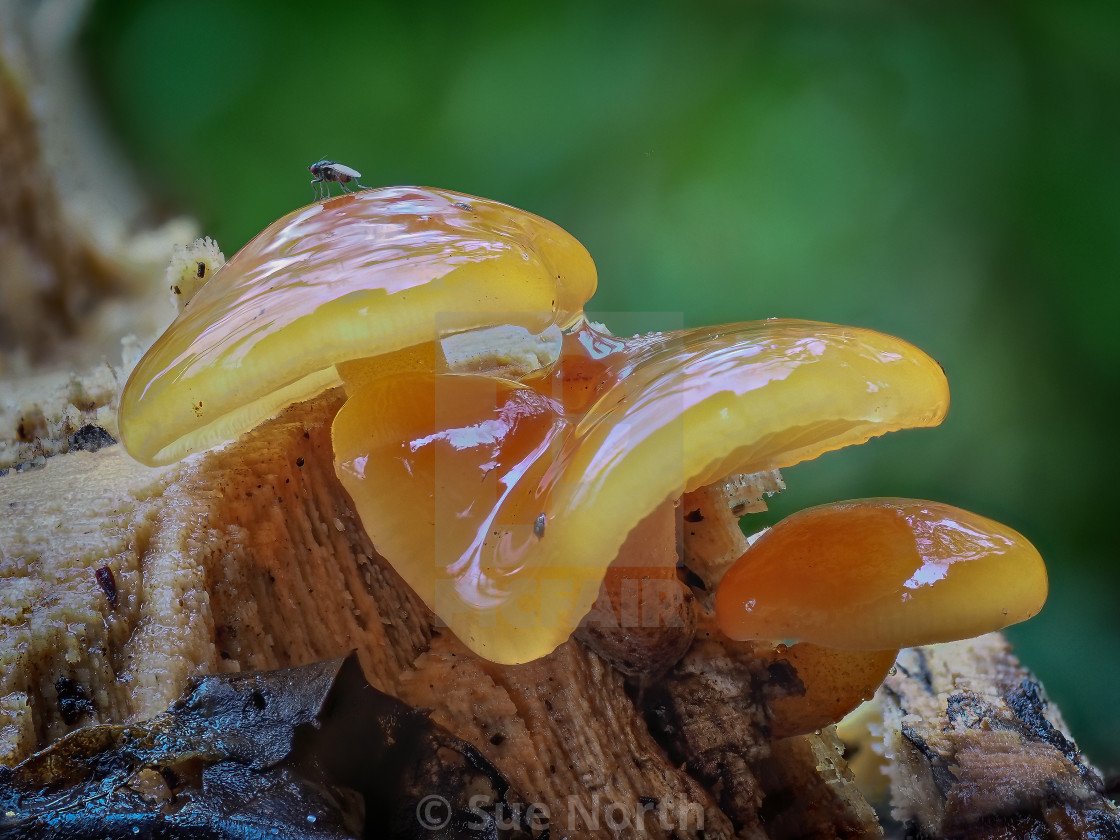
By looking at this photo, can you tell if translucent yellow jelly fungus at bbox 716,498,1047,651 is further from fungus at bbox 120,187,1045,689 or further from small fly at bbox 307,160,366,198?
small fly at bbox 307,160,366,198

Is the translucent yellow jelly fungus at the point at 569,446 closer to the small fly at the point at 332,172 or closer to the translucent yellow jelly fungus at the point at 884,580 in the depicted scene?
the translucent yellow jelly fungus at the point at 884,580

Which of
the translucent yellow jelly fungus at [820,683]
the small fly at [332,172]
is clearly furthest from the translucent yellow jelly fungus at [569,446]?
the small fly at [332,172]

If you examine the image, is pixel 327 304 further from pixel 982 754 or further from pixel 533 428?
pixel 982 754

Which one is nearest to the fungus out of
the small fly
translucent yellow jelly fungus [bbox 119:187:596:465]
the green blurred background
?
translucent yellow jelly fungus [bbox 119:187:596:465]

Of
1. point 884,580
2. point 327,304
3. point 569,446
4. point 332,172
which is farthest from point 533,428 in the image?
point 332,172

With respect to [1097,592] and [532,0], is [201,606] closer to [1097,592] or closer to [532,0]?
[532,0]

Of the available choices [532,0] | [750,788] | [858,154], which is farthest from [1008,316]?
[750,788]
